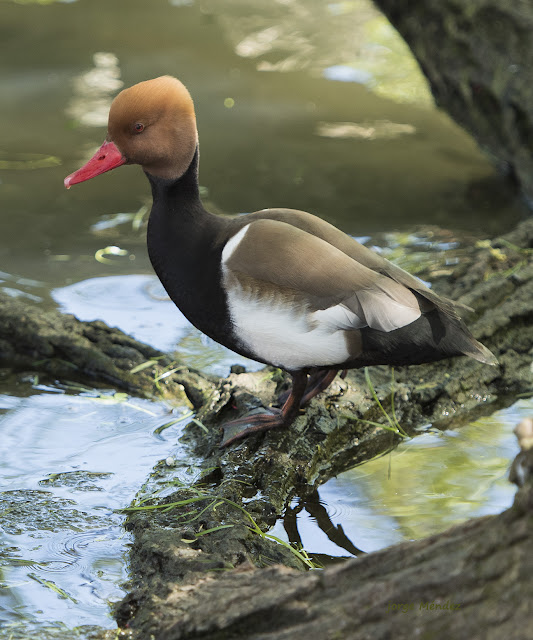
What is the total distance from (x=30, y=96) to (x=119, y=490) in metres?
5.27

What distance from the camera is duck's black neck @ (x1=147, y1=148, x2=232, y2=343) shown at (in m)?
2.82

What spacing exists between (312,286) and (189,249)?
480 millimetres

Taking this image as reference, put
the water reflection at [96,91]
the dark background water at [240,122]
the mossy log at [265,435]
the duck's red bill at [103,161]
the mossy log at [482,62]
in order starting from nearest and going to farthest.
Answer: the mossy log at [265,435] < the duck's red bill at [103,161] < the mossy log at [482,62] < the dark background water at [240,122] < the water reflection at [96,91]

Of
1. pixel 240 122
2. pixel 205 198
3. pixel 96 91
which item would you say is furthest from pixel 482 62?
pixel 96 91

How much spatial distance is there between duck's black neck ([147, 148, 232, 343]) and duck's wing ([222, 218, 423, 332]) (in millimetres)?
74

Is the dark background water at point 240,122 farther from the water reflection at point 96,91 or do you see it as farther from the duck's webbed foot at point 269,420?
the duck's webbed foot at point 269,420

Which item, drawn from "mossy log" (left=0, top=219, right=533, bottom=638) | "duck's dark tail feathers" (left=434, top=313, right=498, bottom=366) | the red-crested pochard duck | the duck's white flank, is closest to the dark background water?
"mossy log" (left=0, top=219, right=533, bottom=638)

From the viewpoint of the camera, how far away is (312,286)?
273 cm

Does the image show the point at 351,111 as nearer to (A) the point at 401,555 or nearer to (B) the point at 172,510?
(B) the point at 172,510

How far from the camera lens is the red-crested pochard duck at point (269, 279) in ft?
9.00

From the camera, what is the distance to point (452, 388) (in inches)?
133

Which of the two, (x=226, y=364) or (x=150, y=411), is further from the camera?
(x=226, y=364)

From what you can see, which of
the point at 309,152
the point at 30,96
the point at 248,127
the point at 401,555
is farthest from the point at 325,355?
the point at 30,96

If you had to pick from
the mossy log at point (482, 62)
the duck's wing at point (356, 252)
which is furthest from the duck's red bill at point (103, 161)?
the mossy log at point (482, 62)
